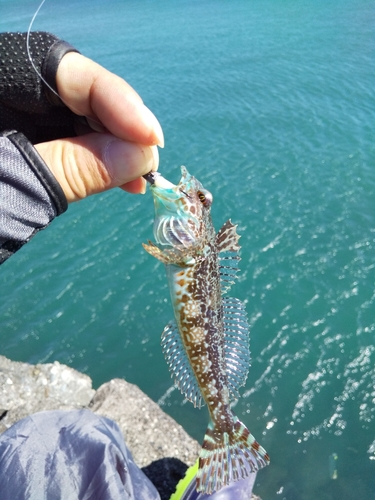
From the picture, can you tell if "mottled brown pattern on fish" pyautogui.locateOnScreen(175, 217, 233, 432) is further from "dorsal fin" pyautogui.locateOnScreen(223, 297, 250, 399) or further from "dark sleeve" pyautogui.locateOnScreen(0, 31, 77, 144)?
"dark sleeve" pyautogui.locateOnScreen(0, 31, 77, 144)

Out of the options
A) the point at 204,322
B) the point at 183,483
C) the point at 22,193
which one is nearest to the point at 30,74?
the point at 22,193

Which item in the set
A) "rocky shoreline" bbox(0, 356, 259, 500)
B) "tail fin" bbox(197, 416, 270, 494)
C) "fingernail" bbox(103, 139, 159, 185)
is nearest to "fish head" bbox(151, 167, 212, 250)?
"fingernail" bbox(103, 139, 159, 185)

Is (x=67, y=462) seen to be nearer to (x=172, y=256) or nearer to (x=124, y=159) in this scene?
(x=172, y=256)

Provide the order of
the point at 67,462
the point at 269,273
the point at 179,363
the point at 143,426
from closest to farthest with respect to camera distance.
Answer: the point at 179,363 < the point at 67,462 < the point at 143,426 < the point at 269,273

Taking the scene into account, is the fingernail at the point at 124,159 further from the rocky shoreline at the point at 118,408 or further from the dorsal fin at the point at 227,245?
the rocky shoreline at the point at 118,408

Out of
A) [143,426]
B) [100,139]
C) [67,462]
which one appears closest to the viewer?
[100,139]

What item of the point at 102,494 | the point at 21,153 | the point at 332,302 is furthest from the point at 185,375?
the point at 332,302

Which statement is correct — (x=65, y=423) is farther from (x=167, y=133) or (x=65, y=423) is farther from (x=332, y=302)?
(x=167, y=133)
